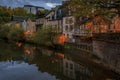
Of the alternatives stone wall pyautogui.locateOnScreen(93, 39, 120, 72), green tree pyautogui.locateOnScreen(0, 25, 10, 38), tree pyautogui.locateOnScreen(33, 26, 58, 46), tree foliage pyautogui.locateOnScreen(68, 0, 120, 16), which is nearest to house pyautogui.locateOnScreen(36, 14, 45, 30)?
green tree pyautogui.locateOnScreen(0, 25, 10, 38)

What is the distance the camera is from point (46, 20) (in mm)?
61188

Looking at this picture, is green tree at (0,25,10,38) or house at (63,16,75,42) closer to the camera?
house at (63,16,75,42)

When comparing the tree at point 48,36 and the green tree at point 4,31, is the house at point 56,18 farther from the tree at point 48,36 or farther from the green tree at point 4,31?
the green tree at point 4,31

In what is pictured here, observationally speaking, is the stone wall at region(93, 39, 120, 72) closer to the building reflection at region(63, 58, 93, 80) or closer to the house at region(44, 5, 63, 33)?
the building reflection at region(63, 58, 93, 80)

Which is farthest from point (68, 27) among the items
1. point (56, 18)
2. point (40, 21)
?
point (40, 21)

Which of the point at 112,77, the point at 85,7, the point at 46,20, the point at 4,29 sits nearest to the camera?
the point at 85,7

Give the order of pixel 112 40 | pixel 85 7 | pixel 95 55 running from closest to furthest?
1. pixel 85 7
2. pixel 112 40
3. pixel 95 55

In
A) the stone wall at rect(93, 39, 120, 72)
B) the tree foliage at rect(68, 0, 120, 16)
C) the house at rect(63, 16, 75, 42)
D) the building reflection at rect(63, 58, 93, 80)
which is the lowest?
the building reflection at rect(63, 58, 93, 80)

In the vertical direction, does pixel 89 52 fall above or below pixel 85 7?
below

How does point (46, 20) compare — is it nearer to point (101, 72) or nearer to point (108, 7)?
point (101, 72)

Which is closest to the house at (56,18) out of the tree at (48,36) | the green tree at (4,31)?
the tree at (48,36)

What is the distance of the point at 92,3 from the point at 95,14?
3.83 ft

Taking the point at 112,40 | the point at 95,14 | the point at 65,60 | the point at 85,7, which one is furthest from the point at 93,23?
the point at 65,60

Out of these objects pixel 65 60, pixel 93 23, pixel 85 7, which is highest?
pixel 85 7
